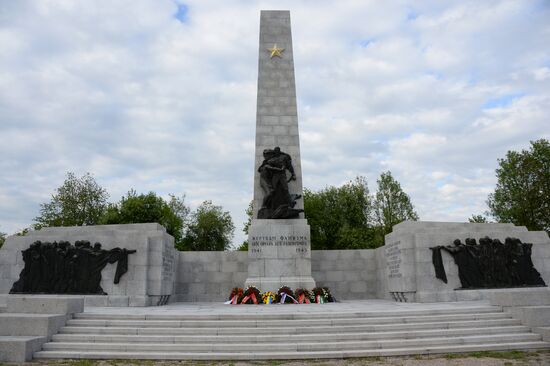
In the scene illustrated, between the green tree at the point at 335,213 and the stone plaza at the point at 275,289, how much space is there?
23.9 meters

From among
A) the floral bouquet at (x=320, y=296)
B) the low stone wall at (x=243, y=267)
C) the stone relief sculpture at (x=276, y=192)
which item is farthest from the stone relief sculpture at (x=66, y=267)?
the floral bouquet at (x=320, y=296)

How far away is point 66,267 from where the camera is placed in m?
16.2

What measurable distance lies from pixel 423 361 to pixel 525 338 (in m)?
3.24

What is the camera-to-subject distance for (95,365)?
8.82 m

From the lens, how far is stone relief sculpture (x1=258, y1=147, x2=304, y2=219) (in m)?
19.3

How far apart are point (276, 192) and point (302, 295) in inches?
187

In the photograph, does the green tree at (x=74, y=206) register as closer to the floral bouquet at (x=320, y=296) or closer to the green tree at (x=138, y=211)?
the green tree at (x=138, y=211)

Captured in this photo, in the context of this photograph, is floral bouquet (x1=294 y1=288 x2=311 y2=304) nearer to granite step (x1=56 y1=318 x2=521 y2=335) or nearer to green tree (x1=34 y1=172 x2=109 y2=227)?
granite step (x1=56 y1=318 x2=521 y2=335)

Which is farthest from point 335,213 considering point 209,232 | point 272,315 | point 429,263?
point 272,315

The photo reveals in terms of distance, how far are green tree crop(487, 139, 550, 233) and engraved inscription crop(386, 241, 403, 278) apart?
69.8ft

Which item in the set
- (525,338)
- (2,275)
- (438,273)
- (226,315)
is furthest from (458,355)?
(2,275)

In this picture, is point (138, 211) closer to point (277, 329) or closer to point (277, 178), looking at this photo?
point (277, 178)

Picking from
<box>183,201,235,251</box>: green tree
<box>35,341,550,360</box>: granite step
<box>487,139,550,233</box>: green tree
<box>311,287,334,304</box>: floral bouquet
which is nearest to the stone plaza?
<box>35,341,550,360</box>: granite step

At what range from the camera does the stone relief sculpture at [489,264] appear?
650 inches
